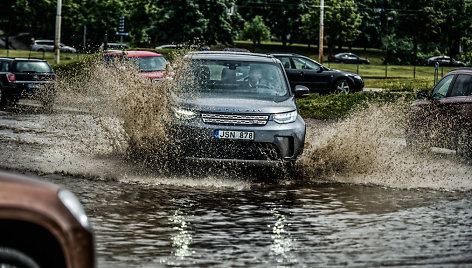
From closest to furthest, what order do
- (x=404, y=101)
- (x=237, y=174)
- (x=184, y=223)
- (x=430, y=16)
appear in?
(x=184, y=223), (x=237, y=174), (x=404, y=101), (x=430, y=16)

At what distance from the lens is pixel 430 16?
257 feet

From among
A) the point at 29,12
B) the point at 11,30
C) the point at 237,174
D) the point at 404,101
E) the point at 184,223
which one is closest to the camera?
the point at 184,223

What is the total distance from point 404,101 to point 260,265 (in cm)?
1776

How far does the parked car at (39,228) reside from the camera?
157 inches

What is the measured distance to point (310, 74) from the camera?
30.2 metres

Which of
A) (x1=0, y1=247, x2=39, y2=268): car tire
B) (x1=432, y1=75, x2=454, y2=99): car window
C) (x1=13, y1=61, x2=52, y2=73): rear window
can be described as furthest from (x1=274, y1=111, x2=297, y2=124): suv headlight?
(x1=13, y1=61, x2=52, y2=73): rear window

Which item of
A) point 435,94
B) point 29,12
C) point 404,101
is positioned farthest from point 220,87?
point 29,12

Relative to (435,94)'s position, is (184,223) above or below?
below

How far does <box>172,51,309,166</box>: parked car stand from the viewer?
34.4 feet

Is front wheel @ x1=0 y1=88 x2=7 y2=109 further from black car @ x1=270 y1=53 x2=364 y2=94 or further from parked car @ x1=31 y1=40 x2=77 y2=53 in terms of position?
parked car @ x1=31 y1=40 x2=77 y2=53

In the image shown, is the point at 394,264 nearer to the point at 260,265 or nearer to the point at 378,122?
the point at 260,265

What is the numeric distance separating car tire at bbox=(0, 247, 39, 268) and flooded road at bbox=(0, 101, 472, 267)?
219 cm

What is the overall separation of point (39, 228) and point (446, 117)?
10743 mm

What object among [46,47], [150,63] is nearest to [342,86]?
[150,63]
